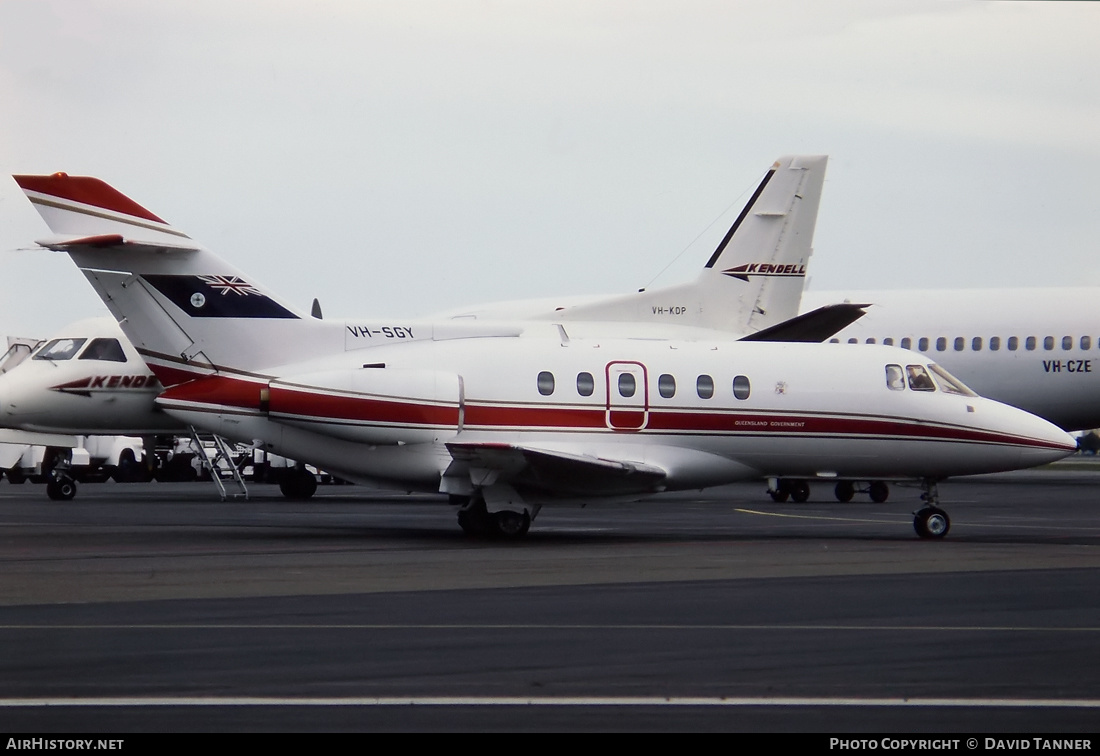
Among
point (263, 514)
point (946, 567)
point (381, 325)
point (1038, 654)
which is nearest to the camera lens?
point (1038, 654)

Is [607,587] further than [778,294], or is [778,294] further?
[778,294]

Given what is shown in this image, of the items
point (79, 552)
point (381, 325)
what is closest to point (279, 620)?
point (79, 552)

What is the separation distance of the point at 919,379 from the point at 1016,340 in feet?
53.5

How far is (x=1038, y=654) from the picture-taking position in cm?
973

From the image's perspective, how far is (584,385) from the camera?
2055 centimetres

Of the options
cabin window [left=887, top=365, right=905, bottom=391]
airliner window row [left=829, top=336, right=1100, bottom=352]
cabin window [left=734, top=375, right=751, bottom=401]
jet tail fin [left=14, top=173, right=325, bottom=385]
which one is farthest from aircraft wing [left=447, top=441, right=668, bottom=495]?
airliner window row [left=829, top=336, right=1100, bottom=352]

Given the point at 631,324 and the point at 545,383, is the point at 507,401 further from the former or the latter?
the point at 631,324

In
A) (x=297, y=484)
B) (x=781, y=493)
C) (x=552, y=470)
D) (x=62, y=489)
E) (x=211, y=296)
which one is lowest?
A: (x=62, y=489)

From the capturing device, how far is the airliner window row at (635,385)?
67.3ft

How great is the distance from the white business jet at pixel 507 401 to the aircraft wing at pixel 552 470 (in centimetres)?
3

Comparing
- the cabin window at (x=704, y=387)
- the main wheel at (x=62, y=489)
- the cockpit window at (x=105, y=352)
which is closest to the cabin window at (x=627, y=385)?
the cabin window at (x=704, y=387)

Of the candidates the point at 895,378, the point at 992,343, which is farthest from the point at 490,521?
the point at 992,343

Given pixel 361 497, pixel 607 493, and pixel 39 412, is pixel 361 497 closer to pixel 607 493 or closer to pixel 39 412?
pixel 39 412

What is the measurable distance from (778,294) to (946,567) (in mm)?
14467
